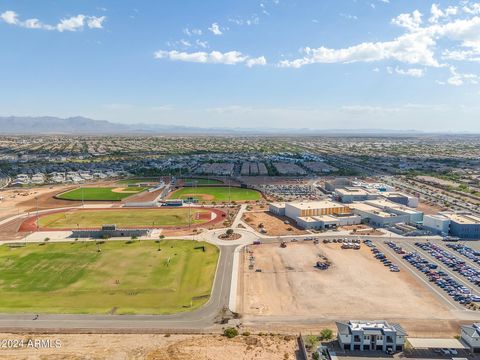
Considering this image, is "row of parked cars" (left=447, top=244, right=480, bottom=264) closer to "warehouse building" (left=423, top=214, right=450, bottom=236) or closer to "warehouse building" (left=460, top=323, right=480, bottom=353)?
"warehouse building" (left=423, top=214, right=450, bottom=236)

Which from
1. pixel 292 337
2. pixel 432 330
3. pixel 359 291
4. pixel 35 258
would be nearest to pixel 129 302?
pixel 292 337

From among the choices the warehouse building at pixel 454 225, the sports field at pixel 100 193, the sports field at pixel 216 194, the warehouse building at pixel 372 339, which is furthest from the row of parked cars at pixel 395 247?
the sports field at pixel 100 193

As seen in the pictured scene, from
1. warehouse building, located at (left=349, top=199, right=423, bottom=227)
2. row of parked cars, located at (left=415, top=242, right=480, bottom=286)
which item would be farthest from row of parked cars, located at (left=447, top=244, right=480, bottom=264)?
warehouse building, located at (left=349, top=199, right=423, bottom=227)

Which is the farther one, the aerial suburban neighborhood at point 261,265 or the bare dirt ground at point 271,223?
the bare dirt ground at point 271,223

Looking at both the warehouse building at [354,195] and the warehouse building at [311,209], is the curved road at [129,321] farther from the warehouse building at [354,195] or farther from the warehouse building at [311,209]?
the warehouse building at [354,195]

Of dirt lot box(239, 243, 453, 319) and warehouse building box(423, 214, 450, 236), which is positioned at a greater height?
warehouse building box(423, 214, 450, 236)
